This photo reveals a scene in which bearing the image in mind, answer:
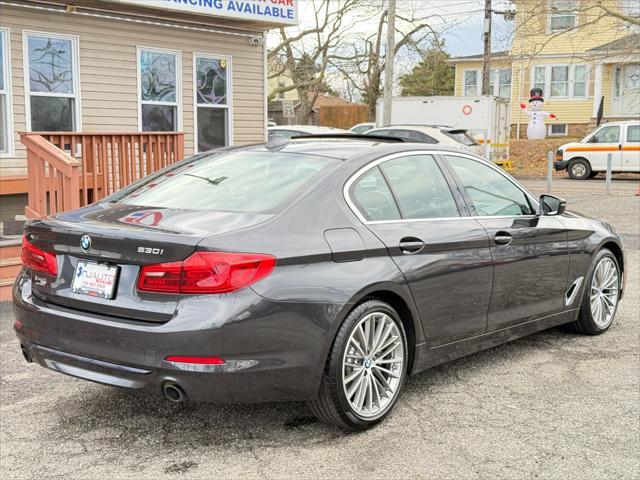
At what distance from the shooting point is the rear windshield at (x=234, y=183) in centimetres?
421

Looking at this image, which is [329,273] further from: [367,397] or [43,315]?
[43,315]

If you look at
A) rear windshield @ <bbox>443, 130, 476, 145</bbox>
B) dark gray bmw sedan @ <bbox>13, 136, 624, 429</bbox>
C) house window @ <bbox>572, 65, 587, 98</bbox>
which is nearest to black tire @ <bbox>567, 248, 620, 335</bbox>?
dark gray bmw sedan @ <bbox>13, 136, 624, 429</bbox>

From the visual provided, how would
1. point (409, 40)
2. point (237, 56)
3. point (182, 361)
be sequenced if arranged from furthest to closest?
1. point (409, 40)
2. point (237, 56)
3. point (182, 361)

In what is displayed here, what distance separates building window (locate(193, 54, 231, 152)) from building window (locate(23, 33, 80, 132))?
2217 mm

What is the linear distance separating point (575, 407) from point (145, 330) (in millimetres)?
2502

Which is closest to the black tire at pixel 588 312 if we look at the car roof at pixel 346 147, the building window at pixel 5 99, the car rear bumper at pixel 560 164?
the car roof at pixel 346 147

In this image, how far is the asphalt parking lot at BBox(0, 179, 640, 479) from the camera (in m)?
3.69

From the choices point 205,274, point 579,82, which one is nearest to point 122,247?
point 205,274

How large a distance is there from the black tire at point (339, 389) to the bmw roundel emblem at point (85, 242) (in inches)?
51.3

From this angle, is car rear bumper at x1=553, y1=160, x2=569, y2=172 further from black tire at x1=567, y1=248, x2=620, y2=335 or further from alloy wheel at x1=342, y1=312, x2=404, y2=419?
alloy wheel at x1=342, y1=312, x2=404, y2=419

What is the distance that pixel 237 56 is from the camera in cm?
1364

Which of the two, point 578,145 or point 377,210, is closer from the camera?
point 377,210

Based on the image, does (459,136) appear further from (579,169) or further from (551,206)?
(551,206)

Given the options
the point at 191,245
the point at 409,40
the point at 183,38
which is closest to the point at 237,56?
the point at 183,38
